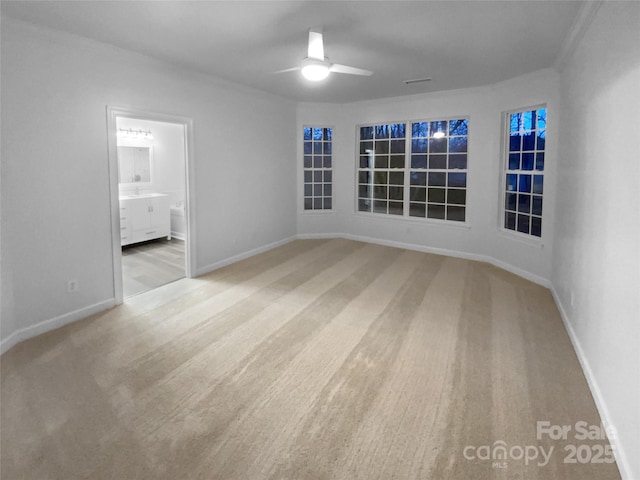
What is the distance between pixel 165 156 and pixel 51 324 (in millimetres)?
4710

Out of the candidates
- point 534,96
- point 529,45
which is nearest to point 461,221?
point 534,96

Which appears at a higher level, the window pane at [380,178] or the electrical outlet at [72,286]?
the window pane at [380,178]

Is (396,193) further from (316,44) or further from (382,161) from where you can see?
(316,44)

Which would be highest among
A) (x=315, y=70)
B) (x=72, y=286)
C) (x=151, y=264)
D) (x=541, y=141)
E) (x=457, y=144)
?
(x=315, y=70)

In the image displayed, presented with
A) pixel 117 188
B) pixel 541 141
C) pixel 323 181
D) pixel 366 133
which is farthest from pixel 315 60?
pixel 323 181

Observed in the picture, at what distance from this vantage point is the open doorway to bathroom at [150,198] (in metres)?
5.88

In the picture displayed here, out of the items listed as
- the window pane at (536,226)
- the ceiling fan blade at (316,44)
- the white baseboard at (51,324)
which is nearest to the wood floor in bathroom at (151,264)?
the white baseboard at (51,324)

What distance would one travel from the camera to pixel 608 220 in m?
2.35

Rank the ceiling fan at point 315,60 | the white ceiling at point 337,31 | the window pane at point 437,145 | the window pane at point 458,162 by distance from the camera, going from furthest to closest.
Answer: the window pane at point 437,145
the window pane at point 458,162
the ceiling fan at point 315,60
the white ceiling at point 337,31

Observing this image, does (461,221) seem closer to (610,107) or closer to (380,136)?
(380,136)

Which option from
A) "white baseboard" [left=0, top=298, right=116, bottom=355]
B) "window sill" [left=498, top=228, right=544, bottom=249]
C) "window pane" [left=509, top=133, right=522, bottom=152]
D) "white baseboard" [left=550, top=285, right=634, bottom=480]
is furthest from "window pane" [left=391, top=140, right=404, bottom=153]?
"white baseboard" [left=0, top=298, right=116, bottom=355]

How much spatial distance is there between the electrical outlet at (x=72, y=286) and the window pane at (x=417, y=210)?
207 inches

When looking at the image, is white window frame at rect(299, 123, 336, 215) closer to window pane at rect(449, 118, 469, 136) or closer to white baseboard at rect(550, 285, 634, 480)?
window pane at rect(449, 118, 469, 136)

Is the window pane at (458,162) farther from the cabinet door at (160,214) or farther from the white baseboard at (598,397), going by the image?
the cabinet door at (160,214)
